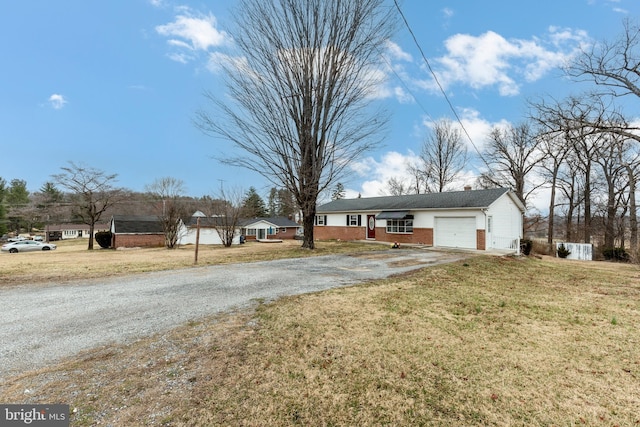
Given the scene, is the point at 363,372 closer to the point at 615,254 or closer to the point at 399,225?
the point at 399,225

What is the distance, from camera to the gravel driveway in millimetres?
3500

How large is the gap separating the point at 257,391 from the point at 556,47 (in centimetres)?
1535

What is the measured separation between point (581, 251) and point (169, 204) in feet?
113

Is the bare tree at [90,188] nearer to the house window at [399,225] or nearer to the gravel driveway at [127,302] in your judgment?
the gravel driveway at [127,302]

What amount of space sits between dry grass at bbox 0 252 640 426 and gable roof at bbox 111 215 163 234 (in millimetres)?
32404

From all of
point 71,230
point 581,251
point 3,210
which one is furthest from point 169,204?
point 71,230

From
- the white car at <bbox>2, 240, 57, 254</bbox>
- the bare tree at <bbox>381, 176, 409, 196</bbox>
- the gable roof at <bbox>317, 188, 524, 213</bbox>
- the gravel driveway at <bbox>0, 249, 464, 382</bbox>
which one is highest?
the bare tree at <bbox>381, 176, 409, 196</bbox>

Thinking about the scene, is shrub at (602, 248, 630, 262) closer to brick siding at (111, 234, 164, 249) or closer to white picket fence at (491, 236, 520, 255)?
white picket fence at (491, 236, 520, 255)

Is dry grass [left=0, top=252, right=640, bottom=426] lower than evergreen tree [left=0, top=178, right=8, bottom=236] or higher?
lower

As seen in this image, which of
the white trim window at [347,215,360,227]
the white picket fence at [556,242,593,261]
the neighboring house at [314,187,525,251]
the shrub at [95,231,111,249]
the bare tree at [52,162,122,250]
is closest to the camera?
the neighboring house at [314,187,525,251]

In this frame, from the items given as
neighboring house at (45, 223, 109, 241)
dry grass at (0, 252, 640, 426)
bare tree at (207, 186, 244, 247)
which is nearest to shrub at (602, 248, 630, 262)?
dry grass at (0, 252, 640, 426)

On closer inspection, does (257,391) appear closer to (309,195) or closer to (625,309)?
(625,309)

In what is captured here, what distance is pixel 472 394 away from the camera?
250 centimetres

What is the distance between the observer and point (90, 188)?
1029 inches
